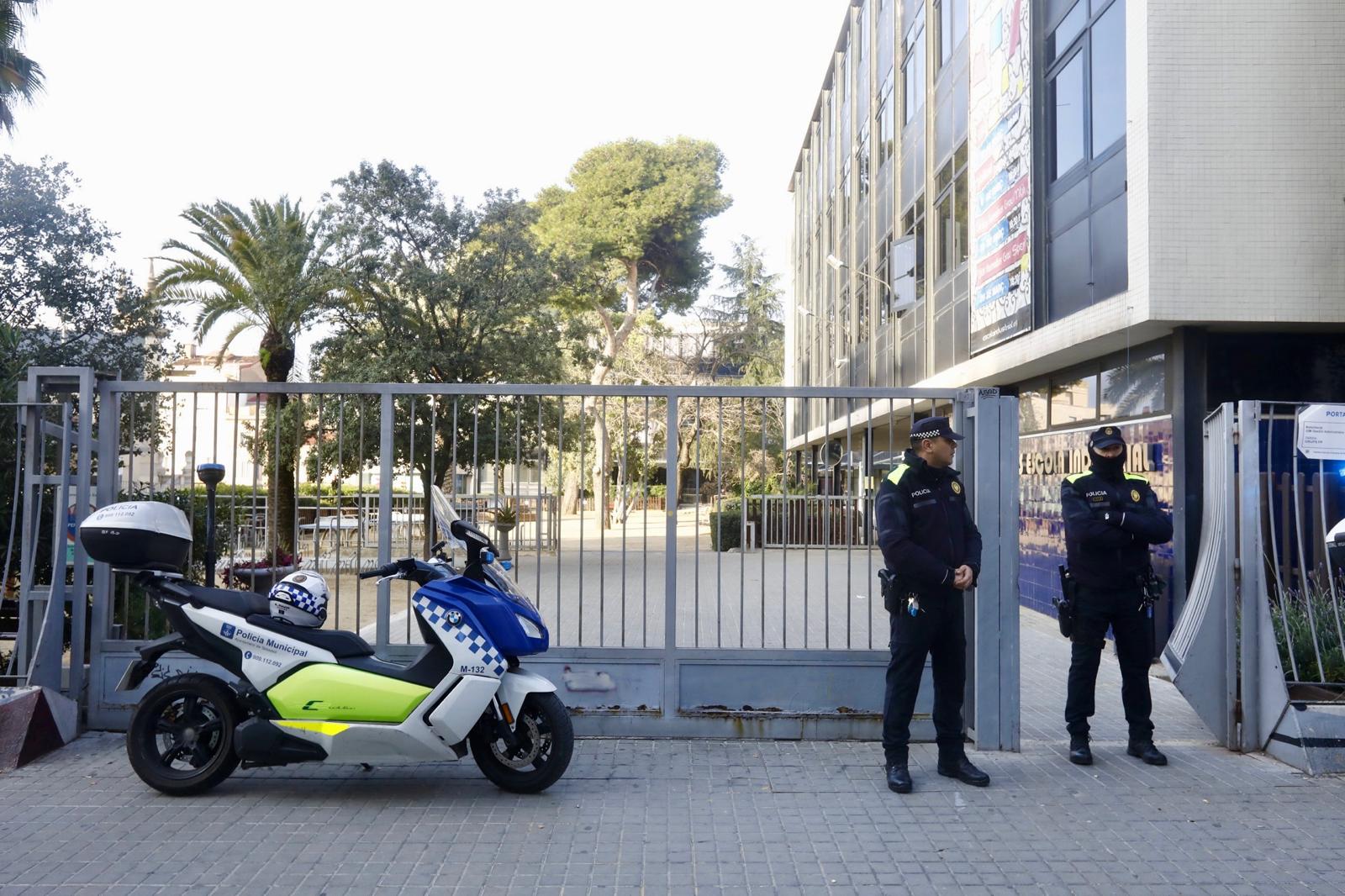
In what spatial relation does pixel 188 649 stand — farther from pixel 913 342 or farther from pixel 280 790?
pixel 913 342

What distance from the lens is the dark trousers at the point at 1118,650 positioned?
624 cm

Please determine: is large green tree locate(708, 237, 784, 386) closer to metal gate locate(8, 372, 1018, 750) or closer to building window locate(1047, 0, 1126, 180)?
building window locate(1047, 0, 1126, 180)

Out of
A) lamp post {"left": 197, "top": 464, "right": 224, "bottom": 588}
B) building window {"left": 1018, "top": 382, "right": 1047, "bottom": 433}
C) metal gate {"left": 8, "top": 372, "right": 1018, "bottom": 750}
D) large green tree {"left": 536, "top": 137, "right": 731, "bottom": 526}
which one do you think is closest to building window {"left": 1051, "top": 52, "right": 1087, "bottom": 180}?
building window {"left": 1018, "top": 382, "right": 1047, "bottom": 433}

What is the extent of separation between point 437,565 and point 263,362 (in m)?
17.0

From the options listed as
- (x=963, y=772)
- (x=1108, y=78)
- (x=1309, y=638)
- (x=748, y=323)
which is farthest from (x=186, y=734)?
(x=748, y=323)

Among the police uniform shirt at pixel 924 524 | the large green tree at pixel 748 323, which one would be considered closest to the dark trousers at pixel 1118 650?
the police uniform shirt at pixel 924 524

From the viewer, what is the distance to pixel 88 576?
22.9 ft

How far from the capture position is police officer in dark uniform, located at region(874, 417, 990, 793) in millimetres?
5766

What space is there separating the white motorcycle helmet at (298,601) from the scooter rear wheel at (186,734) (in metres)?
0.44

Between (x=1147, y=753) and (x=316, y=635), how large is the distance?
4449 mm

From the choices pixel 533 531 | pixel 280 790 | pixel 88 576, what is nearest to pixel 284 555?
pixel 88 576

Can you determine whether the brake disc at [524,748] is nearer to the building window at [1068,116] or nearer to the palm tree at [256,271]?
the building window at [1068,116]

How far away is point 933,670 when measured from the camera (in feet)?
19.9

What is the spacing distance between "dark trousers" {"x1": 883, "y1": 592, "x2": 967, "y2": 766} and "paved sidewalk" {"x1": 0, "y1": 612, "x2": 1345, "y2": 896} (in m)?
0.26
